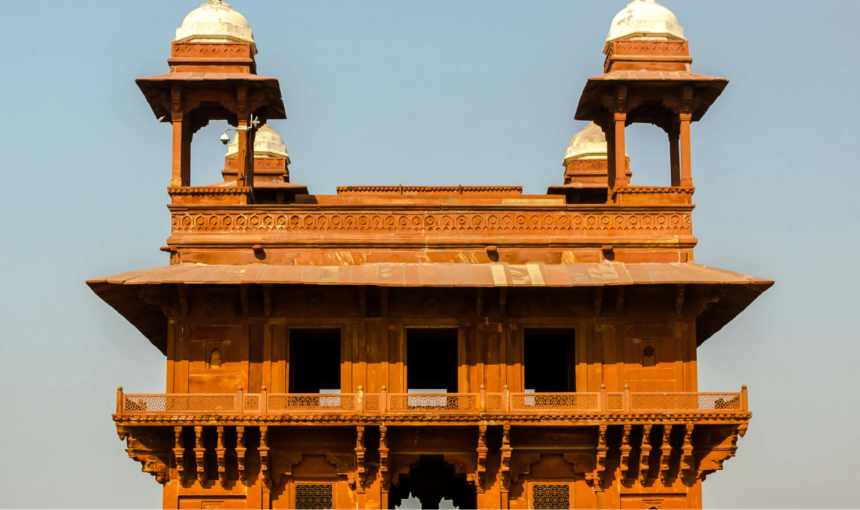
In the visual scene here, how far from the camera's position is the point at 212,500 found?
2489cm

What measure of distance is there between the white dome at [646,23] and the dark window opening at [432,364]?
7063 millimetres

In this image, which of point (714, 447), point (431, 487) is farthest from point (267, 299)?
point (431, 487)

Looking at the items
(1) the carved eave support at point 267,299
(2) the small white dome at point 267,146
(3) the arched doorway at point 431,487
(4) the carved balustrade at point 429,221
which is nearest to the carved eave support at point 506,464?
(4) the carved balustrade at point 429,221

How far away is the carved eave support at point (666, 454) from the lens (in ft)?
80.2

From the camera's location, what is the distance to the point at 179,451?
24.4 metres

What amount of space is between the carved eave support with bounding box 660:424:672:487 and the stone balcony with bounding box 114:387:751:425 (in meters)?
0.27

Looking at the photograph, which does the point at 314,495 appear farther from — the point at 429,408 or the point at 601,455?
the point at 601,455

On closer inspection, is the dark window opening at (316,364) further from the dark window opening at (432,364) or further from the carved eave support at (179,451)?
the carved eave support at (179,451)

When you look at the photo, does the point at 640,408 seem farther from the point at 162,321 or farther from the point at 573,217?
the point at 162,321

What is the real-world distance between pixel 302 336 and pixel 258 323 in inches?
51.8

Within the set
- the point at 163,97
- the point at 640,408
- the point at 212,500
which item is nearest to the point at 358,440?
the point at 212,500

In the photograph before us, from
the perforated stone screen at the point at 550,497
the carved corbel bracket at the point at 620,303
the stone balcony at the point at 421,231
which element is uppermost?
the stone balcony at the point at 421,231

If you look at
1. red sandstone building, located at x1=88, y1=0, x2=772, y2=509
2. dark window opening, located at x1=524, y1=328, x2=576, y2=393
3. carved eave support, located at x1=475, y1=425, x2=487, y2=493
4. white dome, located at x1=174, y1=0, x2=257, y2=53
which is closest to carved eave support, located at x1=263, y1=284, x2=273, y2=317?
red sandstone building, located at x1=88, y1=0, x2=772, y2=509

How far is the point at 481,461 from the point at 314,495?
294 centimetres
